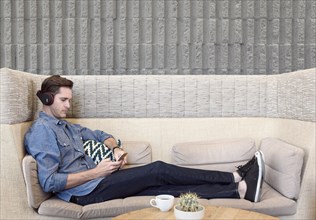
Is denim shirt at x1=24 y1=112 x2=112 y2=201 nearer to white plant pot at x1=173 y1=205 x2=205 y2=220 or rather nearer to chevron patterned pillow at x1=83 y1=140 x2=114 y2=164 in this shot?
chevron patterned pillow at x1=83 y1=140 x2=114 y2=164

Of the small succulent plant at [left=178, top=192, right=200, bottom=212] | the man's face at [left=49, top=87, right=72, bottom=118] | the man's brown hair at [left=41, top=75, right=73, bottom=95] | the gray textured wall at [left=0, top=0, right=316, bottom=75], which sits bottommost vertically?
the small succulent plant at [left=178, top=192, right=200, bottom=212]

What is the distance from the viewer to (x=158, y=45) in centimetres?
356

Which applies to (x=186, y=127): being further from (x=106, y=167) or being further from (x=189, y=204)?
(x=189, y=204)

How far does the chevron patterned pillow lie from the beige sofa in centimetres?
23

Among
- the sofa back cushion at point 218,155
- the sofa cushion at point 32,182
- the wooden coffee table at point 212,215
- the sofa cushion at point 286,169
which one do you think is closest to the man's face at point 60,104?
the sofa cushion at point 32,182

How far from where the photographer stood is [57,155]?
100 inches

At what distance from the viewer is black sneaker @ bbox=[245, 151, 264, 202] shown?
2.51 m

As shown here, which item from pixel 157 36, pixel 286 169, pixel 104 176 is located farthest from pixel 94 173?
pixel 157 36

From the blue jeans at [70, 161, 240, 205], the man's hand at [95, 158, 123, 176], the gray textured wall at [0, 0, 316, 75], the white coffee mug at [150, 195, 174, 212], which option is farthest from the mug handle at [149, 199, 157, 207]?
the gray textured wall at [0, 0, 316, 75]

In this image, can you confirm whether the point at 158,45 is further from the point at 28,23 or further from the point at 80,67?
the point at 28,23

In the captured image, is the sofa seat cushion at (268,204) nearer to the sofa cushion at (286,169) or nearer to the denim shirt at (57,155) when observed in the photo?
the sofa cushion at (286,169)

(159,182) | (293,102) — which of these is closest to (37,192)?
(159,182)

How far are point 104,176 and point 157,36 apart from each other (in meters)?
1.47

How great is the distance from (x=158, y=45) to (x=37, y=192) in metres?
1.71
